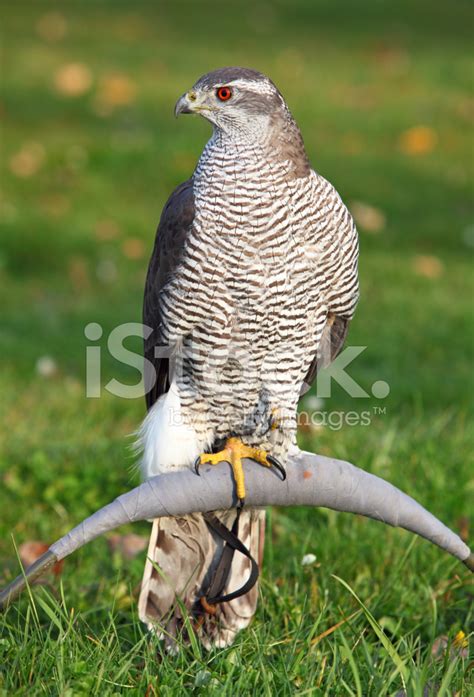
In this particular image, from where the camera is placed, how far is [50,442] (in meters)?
5.03

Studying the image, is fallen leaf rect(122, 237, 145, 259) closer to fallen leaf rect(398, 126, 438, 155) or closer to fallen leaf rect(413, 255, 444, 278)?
fallen leaf rect(413, 255, 444, 278)

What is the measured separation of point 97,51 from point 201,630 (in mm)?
10830

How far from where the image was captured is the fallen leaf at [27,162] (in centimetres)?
961

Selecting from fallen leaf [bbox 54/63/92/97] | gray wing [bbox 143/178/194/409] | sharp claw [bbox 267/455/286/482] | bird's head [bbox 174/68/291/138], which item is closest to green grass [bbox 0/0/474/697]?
fallen leaf [bbox 54/63/92/97]

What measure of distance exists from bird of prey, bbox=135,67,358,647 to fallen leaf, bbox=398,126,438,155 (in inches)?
294

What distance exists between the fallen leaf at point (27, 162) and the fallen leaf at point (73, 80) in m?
2.05

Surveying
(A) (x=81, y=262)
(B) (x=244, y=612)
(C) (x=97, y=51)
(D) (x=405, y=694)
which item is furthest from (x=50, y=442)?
(C) (x=97, y=51)

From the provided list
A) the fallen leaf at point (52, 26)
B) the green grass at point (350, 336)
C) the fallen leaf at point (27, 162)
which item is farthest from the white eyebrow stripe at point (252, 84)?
the fallen leaf at point (52, 26)

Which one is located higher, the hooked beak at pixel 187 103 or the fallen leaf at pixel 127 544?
the hooked beak at pixel 187 103

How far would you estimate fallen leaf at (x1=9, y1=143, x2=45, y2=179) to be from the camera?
31.5 feet

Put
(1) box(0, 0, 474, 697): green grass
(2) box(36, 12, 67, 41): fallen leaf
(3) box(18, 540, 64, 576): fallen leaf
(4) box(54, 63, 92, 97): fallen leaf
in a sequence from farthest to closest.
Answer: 1. (2) box(36, 12, 67, 41): fallen leaf
2. (4) box(54, 63, 92, 97): fallen leaf
3. (3) box(18, 540, 64, 576): fallen leaf
4. (1) box(0, 0, 474, 697): green grass

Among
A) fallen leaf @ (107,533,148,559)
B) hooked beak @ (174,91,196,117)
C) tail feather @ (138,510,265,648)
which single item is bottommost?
fallen leaf @ (107,533,148,559)

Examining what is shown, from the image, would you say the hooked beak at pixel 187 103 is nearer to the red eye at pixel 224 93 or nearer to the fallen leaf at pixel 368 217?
the red eye at pixel 224 93

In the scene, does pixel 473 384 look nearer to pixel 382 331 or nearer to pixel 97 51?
pixel 382 331
